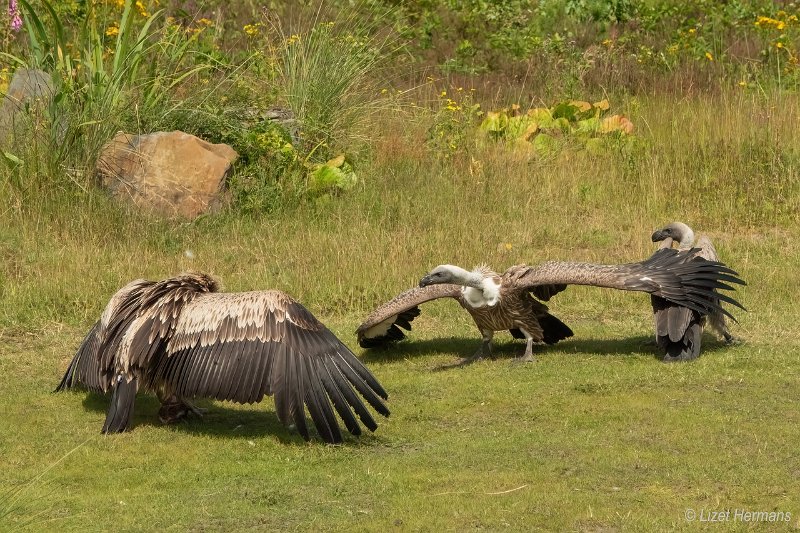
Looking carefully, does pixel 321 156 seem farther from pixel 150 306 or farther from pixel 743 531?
pixel 743 531

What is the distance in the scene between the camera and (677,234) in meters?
11.9

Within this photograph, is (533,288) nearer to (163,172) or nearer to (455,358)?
(455,358)

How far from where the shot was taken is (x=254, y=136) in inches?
560

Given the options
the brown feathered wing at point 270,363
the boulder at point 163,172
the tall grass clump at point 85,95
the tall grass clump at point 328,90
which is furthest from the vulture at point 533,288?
the tall grass clump at point 328,90

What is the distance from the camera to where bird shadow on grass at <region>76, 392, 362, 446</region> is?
8.44 meters

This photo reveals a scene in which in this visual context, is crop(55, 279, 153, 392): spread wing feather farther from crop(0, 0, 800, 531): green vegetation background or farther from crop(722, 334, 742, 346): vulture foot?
crop(722, 334, 742, 346): vulture foot

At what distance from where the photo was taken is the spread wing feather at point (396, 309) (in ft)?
34.2

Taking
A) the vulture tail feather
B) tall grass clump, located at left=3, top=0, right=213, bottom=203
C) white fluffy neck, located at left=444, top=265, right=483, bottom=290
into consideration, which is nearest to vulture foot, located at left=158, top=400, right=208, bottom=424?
the vulture tail feather

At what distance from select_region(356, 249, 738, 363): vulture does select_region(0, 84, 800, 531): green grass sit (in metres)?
0.33

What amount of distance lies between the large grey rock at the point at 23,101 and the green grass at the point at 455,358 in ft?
2.55

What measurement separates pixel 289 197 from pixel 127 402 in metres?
5.95

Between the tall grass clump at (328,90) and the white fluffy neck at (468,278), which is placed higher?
the tall grass clump at (328,90)

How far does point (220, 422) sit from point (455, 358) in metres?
2.56

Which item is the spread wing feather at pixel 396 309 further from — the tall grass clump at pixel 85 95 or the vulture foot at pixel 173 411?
the tall grass clump at pixel 85 95
